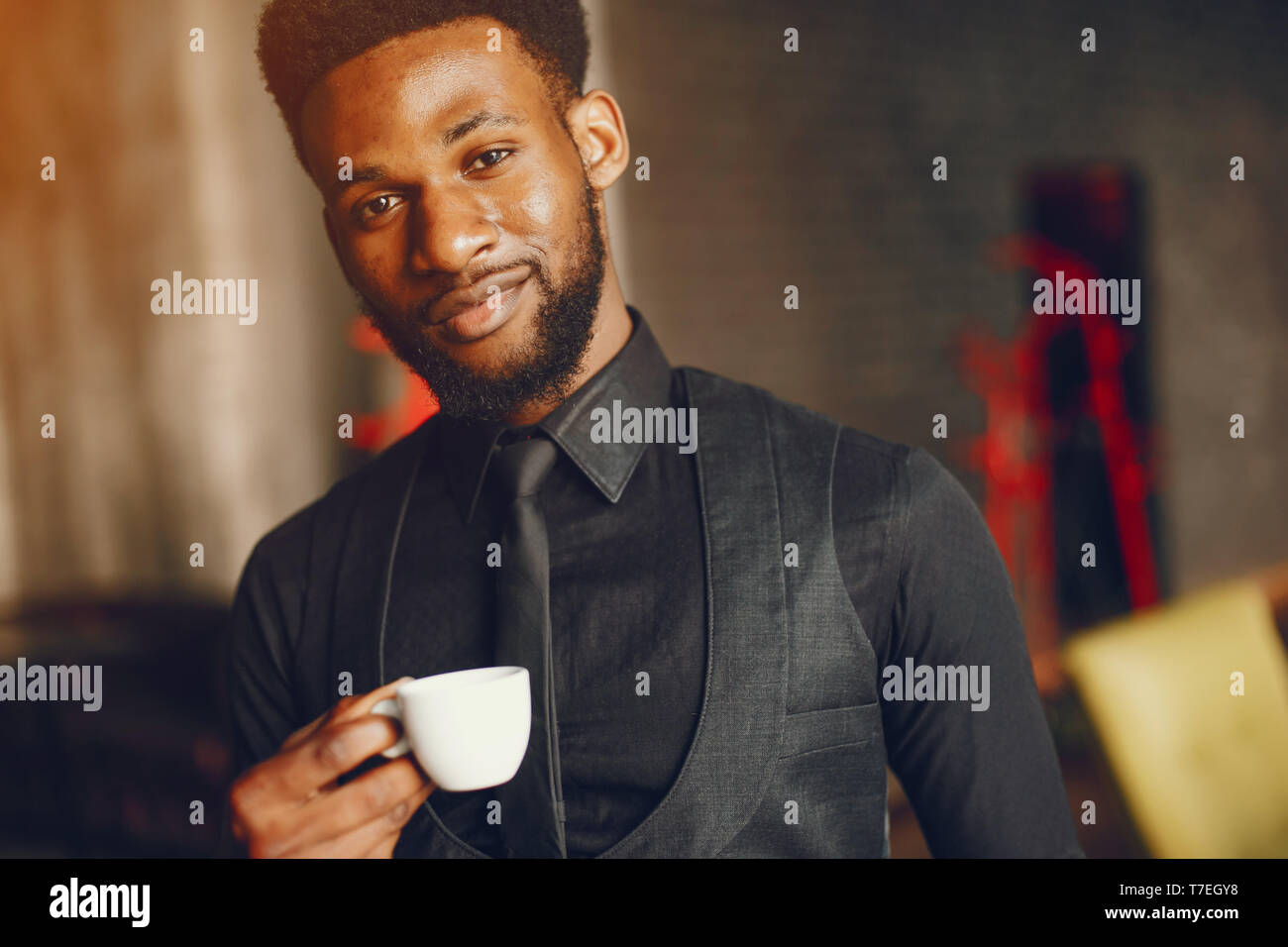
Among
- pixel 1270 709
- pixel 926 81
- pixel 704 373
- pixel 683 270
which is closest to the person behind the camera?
pixel 704 373

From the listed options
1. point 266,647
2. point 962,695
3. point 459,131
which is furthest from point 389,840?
point 459,131

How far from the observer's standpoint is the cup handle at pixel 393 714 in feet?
2.70

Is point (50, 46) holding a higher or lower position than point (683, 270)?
higher

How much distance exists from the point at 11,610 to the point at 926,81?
327cm

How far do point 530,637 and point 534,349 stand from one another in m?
0.27

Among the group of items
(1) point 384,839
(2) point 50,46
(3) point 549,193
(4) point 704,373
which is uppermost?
(2) point 50,46

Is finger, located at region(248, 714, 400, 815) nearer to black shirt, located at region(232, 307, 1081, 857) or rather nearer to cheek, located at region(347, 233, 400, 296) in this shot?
black shirt, located at region(232, 307, 1081, 857)

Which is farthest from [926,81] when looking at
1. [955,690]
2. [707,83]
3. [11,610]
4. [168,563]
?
[11,610]

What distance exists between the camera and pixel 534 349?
0.99 meters

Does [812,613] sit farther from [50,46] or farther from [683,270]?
Answer: [50,46]

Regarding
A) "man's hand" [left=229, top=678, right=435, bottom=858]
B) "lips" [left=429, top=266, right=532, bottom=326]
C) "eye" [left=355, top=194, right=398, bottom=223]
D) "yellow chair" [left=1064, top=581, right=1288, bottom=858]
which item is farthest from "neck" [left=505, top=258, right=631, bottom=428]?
"yellow chair" [left=1064, top=581, right=1288, bottom=858]

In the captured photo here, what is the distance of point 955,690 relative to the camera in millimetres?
931

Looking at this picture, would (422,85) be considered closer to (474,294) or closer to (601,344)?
(474,294)

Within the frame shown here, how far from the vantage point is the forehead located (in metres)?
0.92
